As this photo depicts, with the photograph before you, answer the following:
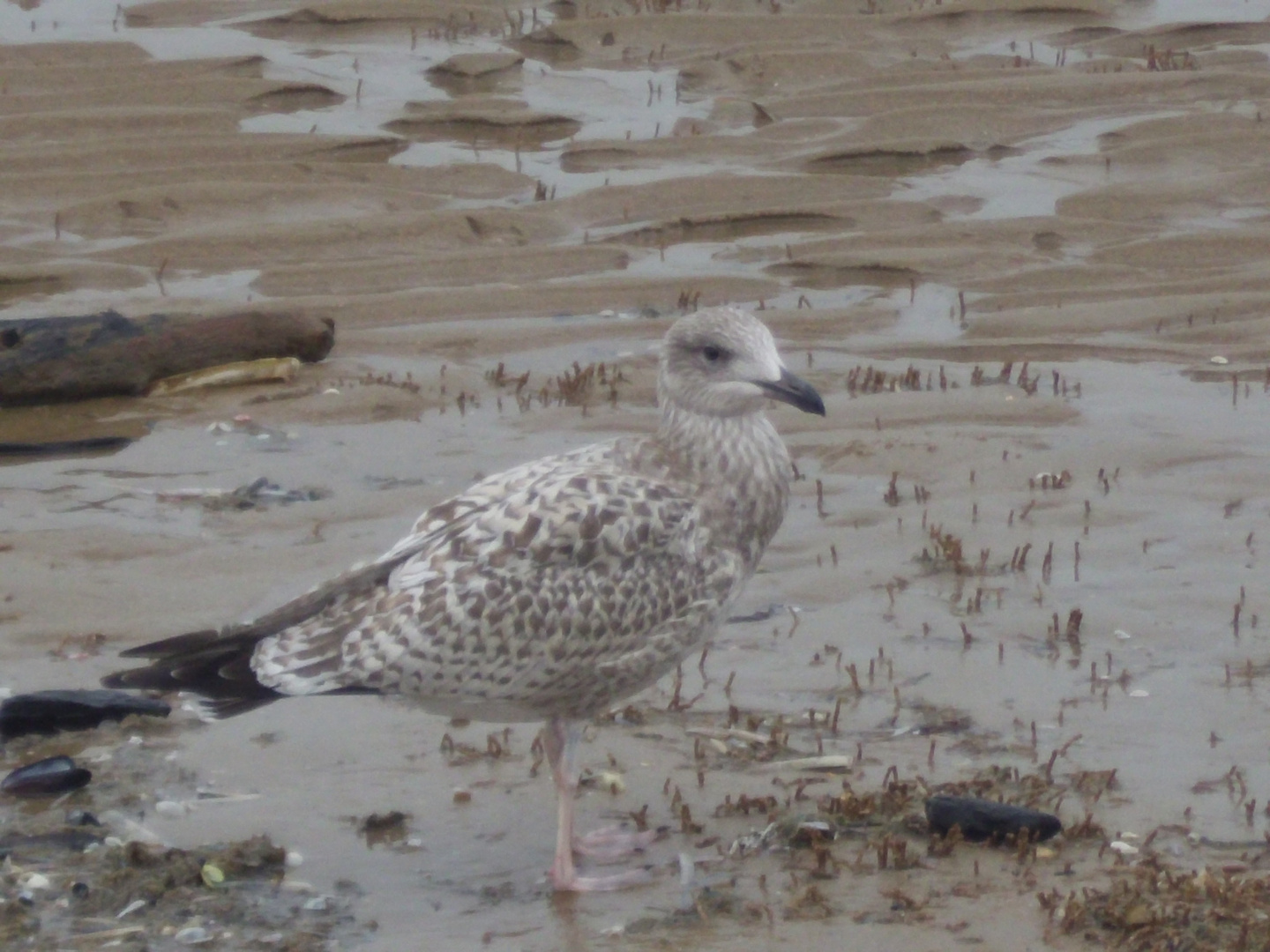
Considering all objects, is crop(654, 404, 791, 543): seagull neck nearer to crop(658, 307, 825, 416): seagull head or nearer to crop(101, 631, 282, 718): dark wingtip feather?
crop(658, 307, 825, 416): seagull head

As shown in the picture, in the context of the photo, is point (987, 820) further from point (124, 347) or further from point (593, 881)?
point (124, 347)

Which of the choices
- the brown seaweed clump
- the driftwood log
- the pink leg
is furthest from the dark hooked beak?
the driftwood log

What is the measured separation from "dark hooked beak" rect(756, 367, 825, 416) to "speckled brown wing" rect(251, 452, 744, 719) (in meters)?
0.47

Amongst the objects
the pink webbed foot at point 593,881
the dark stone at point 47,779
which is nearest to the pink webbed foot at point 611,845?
the pink webbed foot at point 593,881

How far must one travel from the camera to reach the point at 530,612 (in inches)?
227

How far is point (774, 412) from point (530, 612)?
13.1ft

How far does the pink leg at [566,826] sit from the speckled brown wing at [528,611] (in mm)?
82

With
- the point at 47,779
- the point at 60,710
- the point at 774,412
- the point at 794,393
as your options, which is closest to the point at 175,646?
the point at 47,779

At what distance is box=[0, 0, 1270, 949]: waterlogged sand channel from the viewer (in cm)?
587

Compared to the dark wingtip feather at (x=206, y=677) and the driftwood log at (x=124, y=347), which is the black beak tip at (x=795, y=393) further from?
the driftwood log at (x=124, y=347)

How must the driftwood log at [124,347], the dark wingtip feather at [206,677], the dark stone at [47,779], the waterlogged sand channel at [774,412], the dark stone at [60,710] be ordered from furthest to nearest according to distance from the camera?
the driftwood log at [124,347]
the dark stone at [60,710]
the dark stone at [47,779]
the waterlogged sand channel at [774,412]
the dark wingtip feather at [206,677]

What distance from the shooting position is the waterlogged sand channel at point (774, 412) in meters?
5.87

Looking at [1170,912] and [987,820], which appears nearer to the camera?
[1170,912]

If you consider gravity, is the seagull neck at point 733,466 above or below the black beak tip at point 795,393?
below
